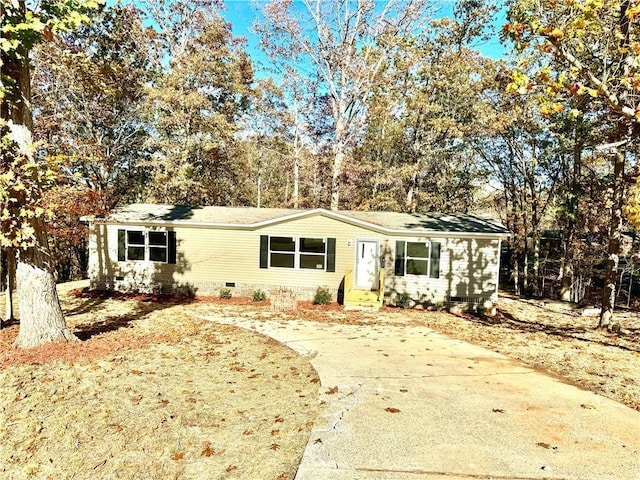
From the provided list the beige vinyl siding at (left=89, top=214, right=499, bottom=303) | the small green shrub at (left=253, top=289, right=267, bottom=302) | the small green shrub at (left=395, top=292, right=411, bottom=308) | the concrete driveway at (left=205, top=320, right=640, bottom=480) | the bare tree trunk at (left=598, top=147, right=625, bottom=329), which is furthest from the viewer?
the small green shrub at (left=253, top=289, right=267, bottom=302)

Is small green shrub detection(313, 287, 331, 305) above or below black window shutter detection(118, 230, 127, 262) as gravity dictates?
below

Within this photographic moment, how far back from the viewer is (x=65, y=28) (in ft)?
Answer: 21.6

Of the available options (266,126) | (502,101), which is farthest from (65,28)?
(266,126)

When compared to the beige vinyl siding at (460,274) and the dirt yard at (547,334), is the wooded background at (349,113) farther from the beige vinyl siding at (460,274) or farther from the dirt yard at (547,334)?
the beige vinyl siding at (460,274)

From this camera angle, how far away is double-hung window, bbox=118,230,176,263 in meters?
15.1

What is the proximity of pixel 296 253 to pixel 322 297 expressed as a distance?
1.95 metres

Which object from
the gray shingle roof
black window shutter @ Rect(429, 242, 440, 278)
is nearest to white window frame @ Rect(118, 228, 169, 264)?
the gray shingle roof

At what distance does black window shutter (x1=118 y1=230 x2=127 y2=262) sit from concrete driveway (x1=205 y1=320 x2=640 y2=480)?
11.1m

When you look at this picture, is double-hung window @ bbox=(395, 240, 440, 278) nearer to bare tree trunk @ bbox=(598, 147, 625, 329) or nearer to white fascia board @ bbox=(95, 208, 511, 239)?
white fascia board @ bbox=(95, 208, 511, 239)

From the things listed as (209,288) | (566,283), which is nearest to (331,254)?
(209,288)

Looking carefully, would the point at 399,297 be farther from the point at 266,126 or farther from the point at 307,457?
the point at 266,126

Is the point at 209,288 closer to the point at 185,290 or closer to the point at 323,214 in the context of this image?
the point at 185,290

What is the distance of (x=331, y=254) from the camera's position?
14.4 m

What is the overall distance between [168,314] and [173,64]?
13994 mm
